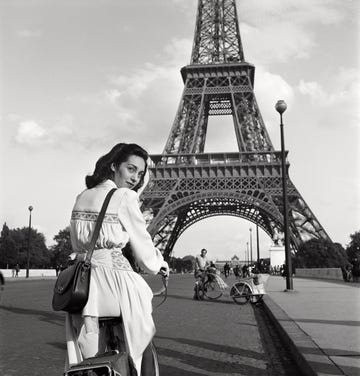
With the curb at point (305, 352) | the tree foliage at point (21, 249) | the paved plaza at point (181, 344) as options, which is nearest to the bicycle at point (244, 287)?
the paved plaza at point (181, 344)

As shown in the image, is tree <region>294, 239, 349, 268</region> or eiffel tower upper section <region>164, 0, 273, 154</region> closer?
tree <region>294, 239, 349, 268</region>

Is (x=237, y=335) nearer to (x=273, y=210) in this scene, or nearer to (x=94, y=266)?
(x=94, y=266)

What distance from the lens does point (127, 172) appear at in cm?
278

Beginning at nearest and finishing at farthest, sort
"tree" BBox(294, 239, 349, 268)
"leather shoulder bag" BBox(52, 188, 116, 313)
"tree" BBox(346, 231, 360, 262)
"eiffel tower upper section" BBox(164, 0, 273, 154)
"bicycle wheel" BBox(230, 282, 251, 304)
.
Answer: "leather shoulder bag" BBox(52, 188, 116, 313)
"bicycle wheel" BBox(230, 282, 251, 304)
"tree" BBox(294, 239, 349, 268)
"eiffel tower upper section" BBox(164, 0, 273, 154)
"tree" BBox(346, 231, 360, 262)

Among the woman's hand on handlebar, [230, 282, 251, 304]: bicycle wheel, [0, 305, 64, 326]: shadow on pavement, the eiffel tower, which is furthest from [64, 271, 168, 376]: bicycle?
the eiffel tower

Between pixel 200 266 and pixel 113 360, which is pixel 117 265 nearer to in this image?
pixel 113 360

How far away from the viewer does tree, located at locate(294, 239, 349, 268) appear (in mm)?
42625

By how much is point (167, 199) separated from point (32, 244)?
3620 centimetres

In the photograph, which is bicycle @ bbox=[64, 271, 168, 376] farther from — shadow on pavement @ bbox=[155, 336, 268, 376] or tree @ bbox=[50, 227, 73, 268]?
tree @ bbox=[50, 227, 73, 268]

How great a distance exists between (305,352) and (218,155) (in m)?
43.5

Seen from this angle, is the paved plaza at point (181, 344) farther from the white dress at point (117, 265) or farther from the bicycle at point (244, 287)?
the white dress at point (117, 265)

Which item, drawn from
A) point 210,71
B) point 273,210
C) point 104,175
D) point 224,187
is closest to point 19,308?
point 104,175

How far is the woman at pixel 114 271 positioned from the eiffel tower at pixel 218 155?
1552 inches

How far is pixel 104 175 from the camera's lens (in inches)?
108
